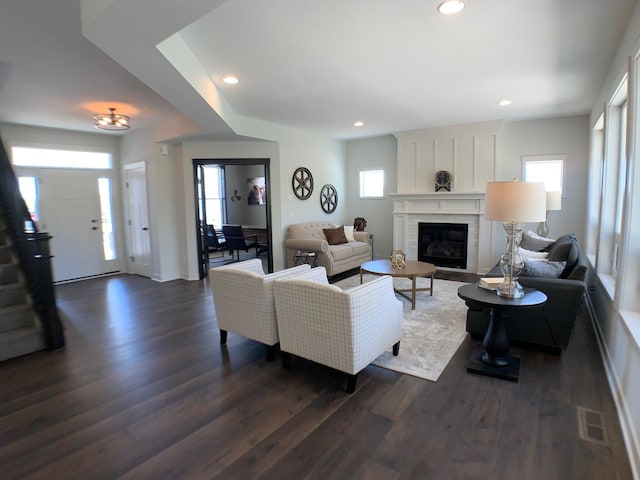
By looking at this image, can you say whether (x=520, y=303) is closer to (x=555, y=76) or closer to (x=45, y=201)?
(x=555, y=76)

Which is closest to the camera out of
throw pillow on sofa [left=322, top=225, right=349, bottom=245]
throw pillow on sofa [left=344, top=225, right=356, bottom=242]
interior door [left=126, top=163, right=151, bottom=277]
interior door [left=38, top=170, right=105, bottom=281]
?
interior door [left=38, top=170, right=105, bottom=281]

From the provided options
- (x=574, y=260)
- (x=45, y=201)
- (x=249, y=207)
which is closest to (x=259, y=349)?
(x=574, y=260)

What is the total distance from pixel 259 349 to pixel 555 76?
4.15m

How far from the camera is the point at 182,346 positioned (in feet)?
10.8

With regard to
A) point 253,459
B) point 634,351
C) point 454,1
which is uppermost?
point 454,1

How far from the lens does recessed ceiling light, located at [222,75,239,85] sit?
3610mm

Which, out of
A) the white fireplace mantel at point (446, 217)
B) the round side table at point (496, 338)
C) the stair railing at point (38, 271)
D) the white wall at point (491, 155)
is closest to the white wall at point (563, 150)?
the white wall at point (491, 155)

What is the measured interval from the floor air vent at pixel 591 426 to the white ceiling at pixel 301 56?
8.70 feet

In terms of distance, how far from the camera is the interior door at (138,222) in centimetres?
639

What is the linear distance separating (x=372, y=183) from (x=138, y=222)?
15.8 feet

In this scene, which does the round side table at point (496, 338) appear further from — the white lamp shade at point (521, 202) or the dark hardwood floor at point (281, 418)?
the white lamp shade at point (521, 202)

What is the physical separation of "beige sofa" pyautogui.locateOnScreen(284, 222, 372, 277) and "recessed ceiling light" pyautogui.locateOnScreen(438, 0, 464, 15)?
12.4ft

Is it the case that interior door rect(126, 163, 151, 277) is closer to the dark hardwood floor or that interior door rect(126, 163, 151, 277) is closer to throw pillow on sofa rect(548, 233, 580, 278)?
the dark hardwood floor

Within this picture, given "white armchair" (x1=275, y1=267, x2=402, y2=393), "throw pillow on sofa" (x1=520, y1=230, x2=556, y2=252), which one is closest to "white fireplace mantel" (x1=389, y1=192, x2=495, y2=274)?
"throw pillow on sofa" (x1=520, y1=230, x2=556, y2=252)
